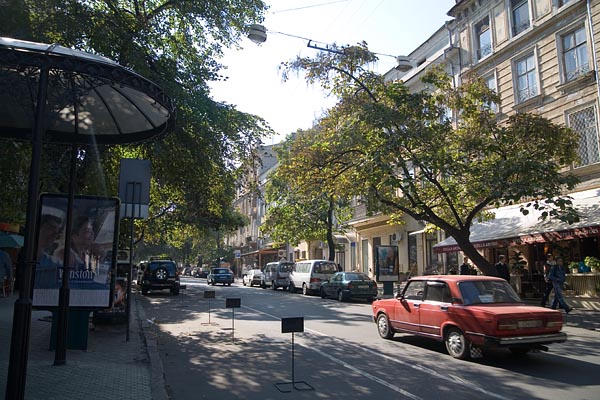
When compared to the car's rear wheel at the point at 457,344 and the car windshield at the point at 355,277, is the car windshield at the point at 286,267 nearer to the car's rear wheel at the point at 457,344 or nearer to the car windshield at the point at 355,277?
the car windshield at the point at 355,277

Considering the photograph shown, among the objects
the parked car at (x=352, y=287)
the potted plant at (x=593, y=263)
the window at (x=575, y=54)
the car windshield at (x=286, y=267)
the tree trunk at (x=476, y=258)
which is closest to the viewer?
the potted plant at (x=593, y=263)

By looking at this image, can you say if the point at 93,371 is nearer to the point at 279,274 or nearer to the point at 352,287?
the point at 352,287

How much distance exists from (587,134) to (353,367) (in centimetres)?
1532

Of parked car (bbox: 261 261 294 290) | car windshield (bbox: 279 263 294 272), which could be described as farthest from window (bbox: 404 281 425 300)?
car windshield (bbox: 279 263 294 272)

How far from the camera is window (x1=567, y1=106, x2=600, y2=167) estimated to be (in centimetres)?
1838

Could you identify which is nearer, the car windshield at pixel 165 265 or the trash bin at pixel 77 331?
the trash bin at pixel 77 331

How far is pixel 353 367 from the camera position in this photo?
8547mm

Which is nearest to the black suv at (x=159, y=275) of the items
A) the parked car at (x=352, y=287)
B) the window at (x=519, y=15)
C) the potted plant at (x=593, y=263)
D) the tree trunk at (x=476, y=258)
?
the parked car at (x=352, y=287)

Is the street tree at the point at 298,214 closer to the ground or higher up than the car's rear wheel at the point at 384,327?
higher up

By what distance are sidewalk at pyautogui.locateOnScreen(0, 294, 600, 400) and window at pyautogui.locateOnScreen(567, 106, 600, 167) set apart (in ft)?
47.5

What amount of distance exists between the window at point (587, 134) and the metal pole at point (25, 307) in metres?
18.7

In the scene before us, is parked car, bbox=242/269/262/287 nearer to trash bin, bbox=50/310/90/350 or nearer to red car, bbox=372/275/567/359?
red car, bbox=372/275/567/359

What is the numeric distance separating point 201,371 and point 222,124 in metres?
7.30

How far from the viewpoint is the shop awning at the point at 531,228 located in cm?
1611
